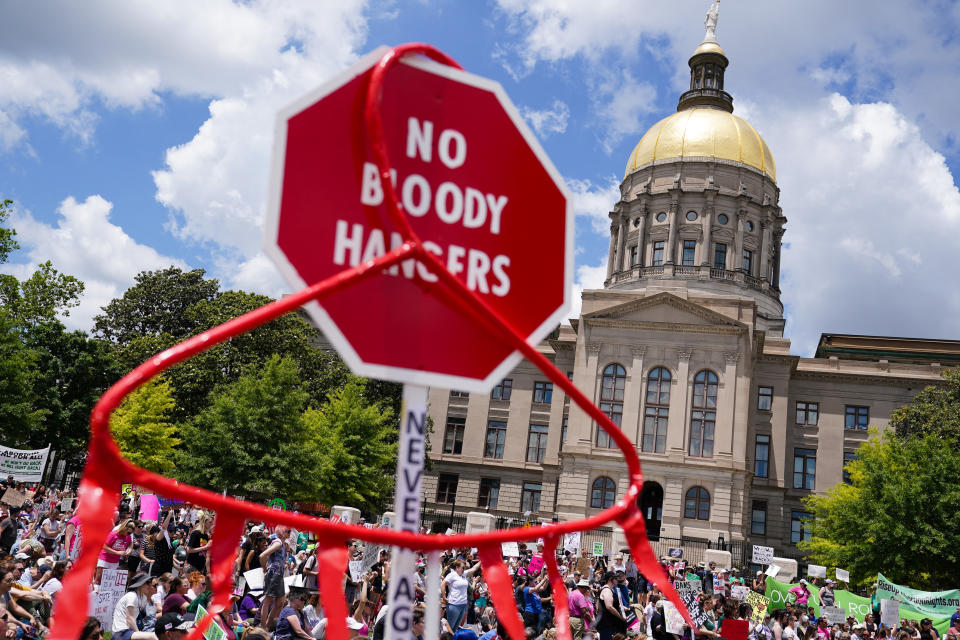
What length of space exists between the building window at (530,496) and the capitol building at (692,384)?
13 centimetres

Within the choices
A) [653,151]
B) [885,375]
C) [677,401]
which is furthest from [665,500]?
[653,151]

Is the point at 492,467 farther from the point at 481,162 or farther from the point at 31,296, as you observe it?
the point at 481,162

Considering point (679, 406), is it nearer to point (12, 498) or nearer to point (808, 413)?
point (808, 413)

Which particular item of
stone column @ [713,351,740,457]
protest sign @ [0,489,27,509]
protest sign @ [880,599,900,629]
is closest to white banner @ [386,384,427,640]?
protest sign @ [0,489,27,509]

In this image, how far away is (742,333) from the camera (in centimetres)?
4534

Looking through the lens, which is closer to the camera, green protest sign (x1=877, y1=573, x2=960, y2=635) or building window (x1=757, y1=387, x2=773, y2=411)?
green protest sign (x1=877, y1=573, x2=960, y2=635)

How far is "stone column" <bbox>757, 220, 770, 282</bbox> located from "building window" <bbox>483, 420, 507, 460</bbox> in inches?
895

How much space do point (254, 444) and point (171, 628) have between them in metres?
27.4

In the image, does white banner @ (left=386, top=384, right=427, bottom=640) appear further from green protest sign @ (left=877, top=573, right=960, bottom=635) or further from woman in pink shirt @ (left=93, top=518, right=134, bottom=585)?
green protest sign @ (left=877, top=573, right=960, bottom=635)

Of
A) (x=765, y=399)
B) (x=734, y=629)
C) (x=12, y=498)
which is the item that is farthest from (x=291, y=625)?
(x=765, y=399)

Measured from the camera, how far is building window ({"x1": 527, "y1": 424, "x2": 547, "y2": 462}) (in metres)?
55.5

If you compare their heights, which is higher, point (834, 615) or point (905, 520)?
point (905, 520)

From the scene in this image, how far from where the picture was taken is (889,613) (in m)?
19.2

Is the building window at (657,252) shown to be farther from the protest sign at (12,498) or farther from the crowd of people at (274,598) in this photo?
the protest sign at (12,498)
